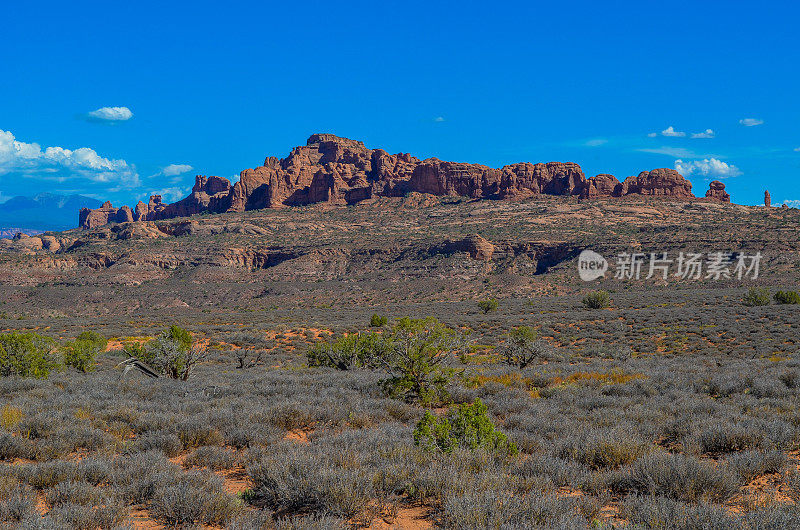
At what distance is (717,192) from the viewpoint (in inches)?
4200

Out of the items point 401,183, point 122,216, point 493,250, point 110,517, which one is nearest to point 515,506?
point 110,517

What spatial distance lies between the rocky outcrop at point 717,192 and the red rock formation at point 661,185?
14.4ft

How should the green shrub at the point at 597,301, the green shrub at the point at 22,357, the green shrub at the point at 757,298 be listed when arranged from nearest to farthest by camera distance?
1. the green shrub at the point at 22,357
2. the green shrub at the point at 757,298
3. the green shrub at the point at 597,301

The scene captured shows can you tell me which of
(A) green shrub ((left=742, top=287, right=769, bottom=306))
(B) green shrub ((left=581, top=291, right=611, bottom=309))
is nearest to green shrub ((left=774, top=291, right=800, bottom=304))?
(A) green shrub ((left=742, top=287, right=769, bottom=306))

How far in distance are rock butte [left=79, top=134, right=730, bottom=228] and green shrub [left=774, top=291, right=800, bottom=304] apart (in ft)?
244

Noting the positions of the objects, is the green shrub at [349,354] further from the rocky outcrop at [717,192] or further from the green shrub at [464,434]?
the rocky outcrop at [717,192]

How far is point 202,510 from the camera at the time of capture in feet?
14.0

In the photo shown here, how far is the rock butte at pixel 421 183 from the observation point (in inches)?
4259

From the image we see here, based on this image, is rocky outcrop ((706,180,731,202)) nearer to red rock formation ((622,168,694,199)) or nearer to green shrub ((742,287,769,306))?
red rock formation ((622,168,694,199))

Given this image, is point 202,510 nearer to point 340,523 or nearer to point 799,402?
point 340,523

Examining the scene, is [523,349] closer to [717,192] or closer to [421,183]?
[421,183]

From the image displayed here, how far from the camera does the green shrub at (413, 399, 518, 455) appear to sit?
5.97 meters

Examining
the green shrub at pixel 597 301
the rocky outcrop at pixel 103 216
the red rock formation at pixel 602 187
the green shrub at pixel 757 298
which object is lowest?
the green shrub at pixel 597 301

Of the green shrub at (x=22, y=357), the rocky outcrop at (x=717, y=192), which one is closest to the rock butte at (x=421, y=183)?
the rocky outcrop at (x=717, y=192)
